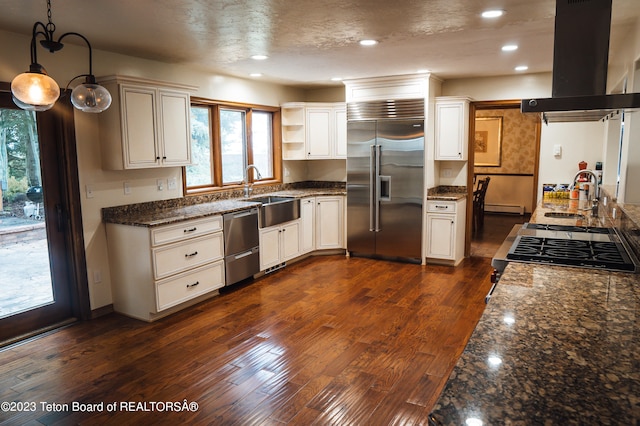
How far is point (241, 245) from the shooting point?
15.4ft

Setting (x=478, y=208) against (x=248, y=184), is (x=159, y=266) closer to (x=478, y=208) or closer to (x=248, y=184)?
(x=248, y=184)

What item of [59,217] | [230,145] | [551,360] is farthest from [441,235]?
[551,360]

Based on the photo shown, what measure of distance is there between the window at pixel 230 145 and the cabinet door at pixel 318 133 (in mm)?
458

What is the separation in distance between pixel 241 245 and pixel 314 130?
7.29 ft

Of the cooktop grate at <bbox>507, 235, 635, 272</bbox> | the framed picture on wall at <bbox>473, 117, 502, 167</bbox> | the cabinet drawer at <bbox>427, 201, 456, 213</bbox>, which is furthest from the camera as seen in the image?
the framed picture on wall at <bbox>473, 117, 502, 167</bbox>

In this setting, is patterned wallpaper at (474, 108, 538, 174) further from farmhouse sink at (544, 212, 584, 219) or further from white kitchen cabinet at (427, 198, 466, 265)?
farmhouse sink at (544, 212, 584, 219)

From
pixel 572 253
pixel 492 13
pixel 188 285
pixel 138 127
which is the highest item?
pixel 492 13

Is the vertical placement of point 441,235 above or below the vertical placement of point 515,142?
below

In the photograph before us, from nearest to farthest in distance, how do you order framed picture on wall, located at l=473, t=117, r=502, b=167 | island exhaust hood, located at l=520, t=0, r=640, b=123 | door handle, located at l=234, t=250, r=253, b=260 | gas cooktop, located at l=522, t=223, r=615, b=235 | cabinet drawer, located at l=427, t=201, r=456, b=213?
island exhaust hood, located at l=520, t=0, r=640, b=123 → gas cooktop, located at l=522, t=223, r=615, b=235 → door handle, located at l=234, t=250, r=253, b=260 → cabinet drawer, located at l=427, t=201, r=456, b=213 → framed picture on wall, located at l=473, t=117, r=502, b=167

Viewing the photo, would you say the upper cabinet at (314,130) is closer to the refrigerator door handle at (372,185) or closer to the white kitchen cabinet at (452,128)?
the refrigerator door handle at (372,185)

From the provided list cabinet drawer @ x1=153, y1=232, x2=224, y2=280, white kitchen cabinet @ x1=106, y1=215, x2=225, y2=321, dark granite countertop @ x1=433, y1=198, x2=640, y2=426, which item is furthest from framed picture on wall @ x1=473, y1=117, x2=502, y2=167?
dark granite countertop @ x1=433, y1=198, x2=640, y2=426

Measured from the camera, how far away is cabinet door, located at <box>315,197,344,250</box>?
6.02 meters

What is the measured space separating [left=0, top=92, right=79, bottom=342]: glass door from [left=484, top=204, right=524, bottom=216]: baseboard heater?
8.17m

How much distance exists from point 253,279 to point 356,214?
1717 millimetres
